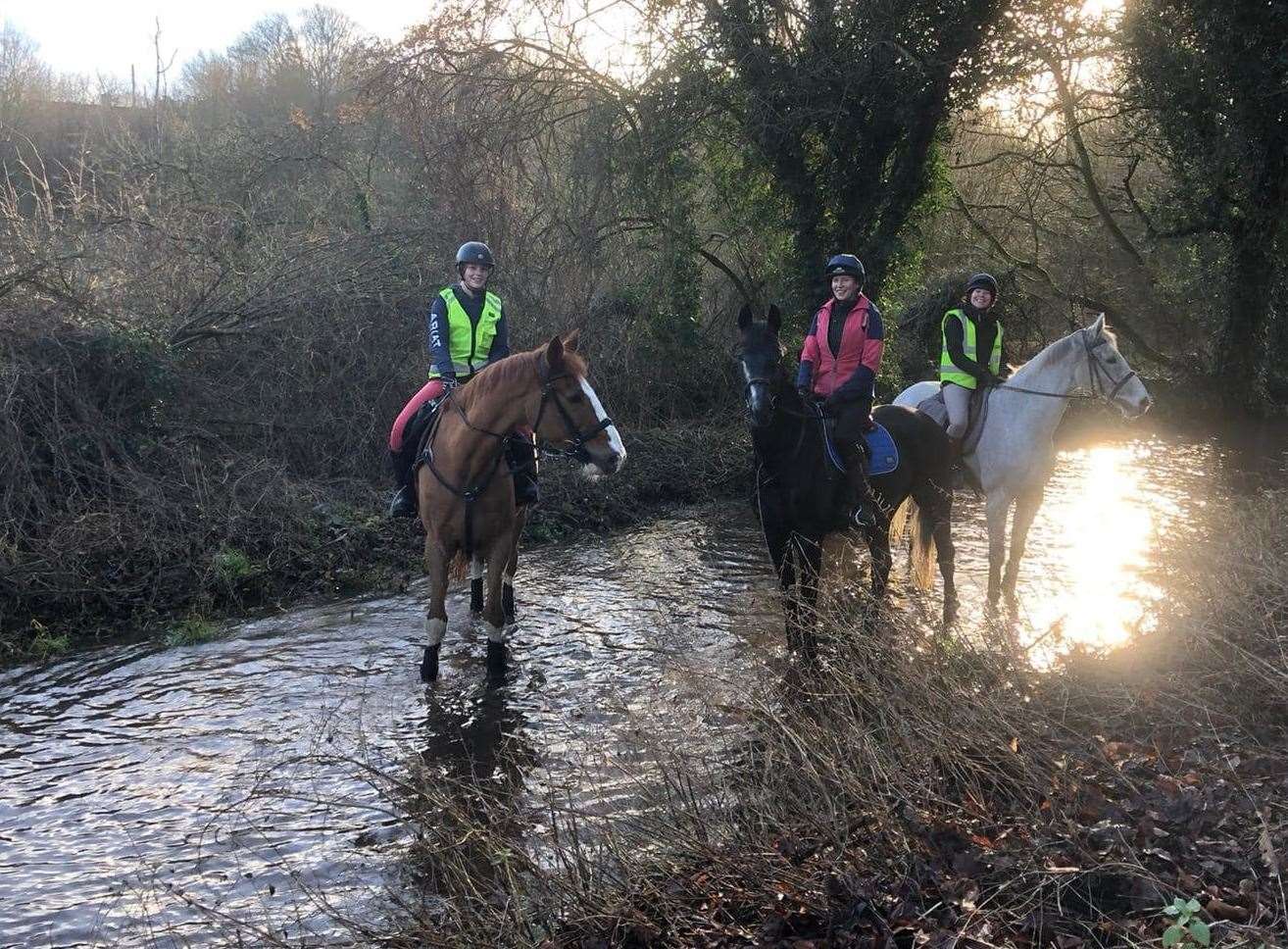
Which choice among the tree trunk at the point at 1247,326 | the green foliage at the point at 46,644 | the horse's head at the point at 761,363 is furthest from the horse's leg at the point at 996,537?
the tree trunk at the point at 1247,326

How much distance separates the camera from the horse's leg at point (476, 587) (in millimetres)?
8648

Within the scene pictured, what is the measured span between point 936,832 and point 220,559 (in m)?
7.40

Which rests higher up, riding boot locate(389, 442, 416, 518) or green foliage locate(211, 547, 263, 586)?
riding boot locate(389, 442, 416, 518)

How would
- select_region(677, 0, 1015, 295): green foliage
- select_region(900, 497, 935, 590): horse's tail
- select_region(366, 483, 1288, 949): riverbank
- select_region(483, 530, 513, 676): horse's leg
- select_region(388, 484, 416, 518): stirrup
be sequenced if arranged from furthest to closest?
select_region(677, 0, 1015, 295): green foliage, select_region(900, 497, 935, 590): horse's tail, select_region(388, 484, 416, 518): stirrup, select_region(483, 530, 513, 676): horse's leg, select_region(366, 483, 1288, 949): riverbank

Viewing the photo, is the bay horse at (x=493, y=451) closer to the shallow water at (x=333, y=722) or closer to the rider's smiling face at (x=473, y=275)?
the shallow water at (x=333, y=722)

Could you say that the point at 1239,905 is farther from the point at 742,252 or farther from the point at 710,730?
the point at 742,252

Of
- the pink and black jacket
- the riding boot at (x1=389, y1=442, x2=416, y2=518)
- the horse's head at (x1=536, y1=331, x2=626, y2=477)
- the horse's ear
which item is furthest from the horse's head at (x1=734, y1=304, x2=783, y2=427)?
the riding boot at (x1=389, y1=442, x2=416, y2=518)

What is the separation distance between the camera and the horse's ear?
20.6ft

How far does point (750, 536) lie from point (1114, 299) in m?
14.3

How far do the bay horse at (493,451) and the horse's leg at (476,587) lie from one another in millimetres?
1350

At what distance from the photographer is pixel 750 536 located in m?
12.2

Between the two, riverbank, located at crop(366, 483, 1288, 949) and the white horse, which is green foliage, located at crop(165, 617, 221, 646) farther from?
the white horse

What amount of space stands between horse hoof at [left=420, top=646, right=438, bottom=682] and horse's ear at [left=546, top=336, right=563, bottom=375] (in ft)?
7.00

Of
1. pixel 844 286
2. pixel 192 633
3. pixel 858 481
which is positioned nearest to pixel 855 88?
pixel 844 286
